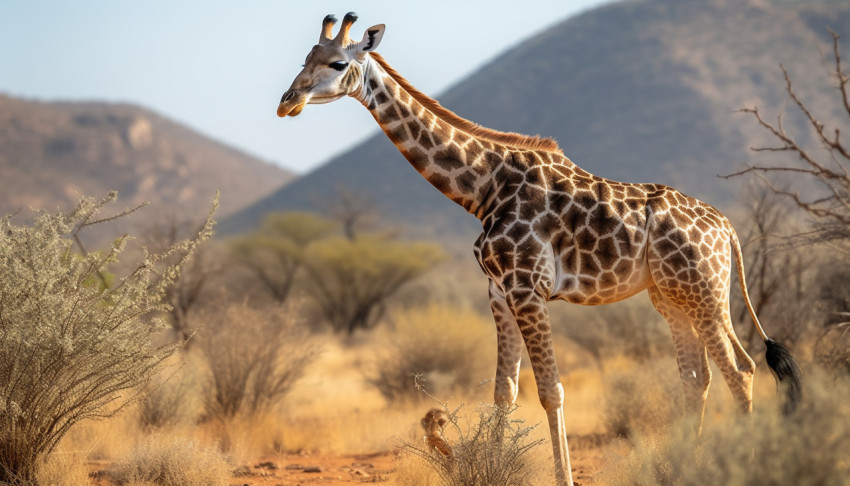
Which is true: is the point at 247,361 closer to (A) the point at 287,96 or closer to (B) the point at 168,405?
(B) the point at 168,405

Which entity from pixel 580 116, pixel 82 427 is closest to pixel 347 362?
pixel 82 427

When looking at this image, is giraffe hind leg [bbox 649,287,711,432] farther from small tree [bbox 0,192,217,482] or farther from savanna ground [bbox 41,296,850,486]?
small tree [bbox 0,192,217,482]

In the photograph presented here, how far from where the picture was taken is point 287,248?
29.3 meters

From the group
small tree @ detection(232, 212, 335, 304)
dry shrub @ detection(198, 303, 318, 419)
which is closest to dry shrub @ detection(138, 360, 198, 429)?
dry shrub @ detection(198, 303, 318, 419)

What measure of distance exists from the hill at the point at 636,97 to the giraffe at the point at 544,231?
39208 mm

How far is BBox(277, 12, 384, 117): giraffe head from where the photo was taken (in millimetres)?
6086

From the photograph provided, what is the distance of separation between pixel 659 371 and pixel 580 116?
5382 cm

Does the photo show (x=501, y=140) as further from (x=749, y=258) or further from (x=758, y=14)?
(x=758, y=14)

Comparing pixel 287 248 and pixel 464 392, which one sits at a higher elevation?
pixel 287 248

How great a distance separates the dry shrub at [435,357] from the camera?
13.2 m

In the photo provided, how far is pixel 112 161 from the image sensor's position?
226ft

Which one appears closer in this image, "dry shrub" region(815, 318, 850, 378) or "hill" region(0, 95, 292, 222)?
"dry shrub" region(815, 318, 850, 378)

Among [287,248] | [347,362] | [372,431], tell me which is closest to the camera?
[372,431]

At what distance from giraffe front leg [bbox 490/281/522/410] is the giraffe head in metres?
1.82
